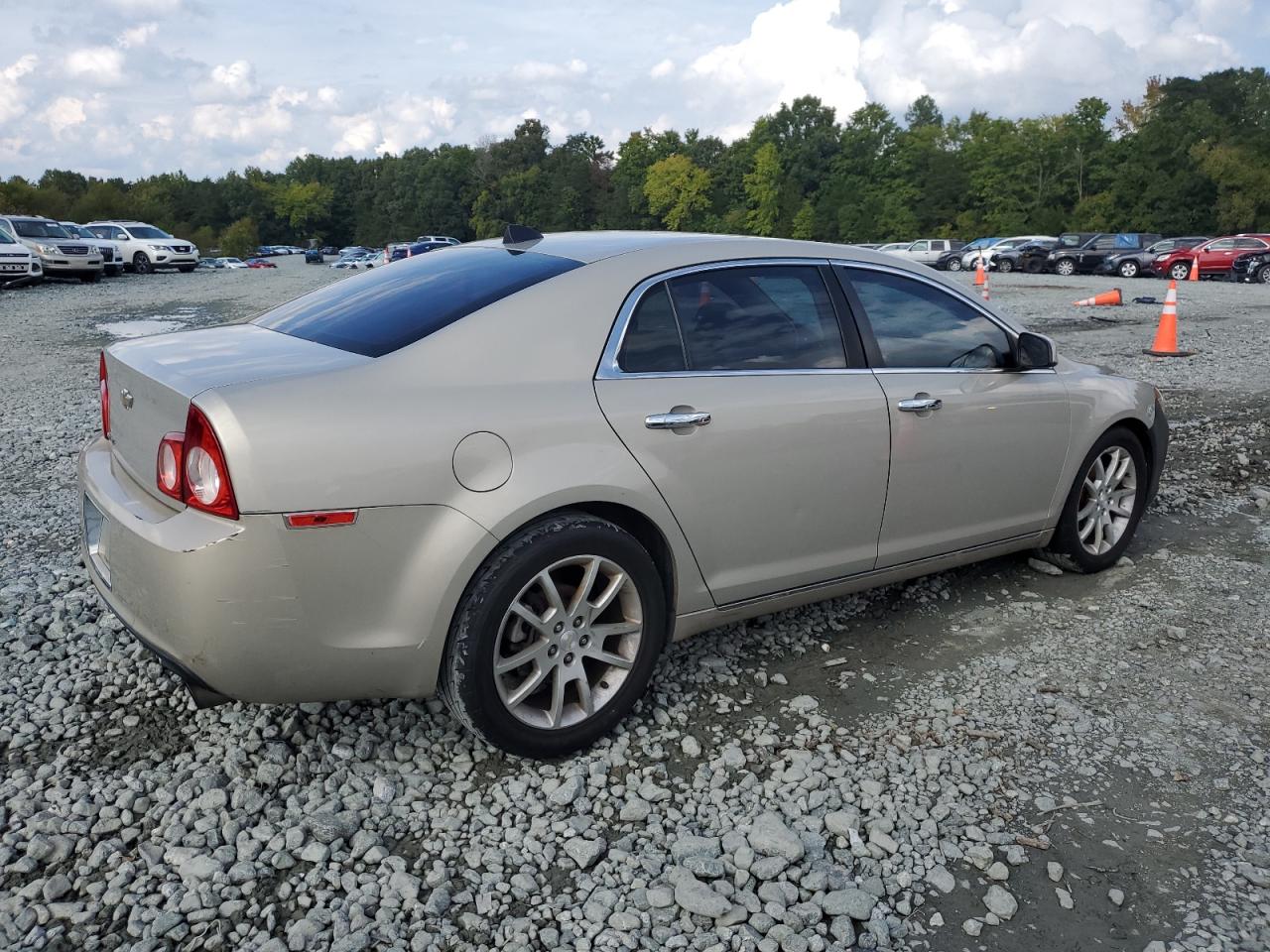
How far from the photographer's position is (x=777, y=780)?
10.1ft

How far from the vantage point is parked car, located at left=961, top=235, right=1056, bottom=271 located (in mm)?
39656

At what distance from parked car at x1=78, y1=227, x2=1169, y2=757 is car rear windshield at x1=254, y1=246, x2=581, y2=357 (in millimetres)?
20

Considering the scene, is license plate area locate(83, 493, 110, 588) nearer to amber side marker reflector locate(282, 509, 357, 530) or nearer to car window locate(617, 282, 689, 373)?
amber side marker reflector locate(282, 509, 357, 530)

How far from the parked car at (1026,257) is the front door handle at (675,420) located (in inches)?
1515

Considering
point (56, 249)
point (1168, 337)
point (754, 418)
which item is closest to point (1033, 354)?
point (754, 418)

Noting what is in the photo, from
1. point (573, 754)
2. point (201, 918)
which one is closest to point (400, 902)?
point (201, 918)

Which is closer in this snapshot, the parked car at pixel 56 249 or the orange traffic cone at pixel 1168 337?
the orange traffic cone at pixel 1168 337

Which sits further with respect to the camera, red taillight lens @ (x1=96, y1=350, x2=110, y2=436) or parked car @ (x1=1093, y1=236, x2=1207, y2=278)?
parked car @ (x1=1093, y1=236, x2=1207, y2=278)

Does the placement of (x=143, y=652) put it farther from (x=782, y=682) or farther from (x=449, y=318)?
(x=782, y=682)

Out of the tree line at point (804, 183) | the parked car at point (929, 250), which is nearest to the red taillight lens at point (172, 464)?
the parked car at point (929, 250)

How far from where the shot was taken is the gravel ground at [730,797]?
2479 millimetres

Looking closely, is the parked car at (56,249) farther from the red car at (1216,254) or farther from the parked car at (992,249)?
the red car at (1216,254)

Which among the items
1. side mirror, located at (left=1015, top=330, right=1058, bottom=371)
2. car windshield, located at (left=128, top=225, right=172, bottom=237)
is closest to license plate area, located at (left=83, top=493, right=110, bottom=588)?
side mirror, located at (left=1015, top=330, right=1058, bottom=371)

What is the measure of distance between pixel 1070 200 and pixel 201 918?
8446 centimetres
